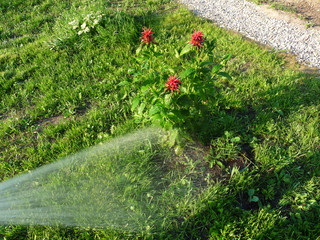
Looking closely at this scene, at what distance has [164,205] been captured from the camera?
2.58 m

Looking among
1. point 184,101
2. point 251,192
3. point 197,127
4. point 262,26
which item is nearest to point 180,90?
point 184,101

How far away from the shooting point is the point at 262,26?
17.0 ft

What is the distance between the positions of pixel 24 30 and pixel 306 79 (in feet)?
19.1

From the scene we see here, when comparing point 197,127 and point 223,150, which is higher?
point 197,127

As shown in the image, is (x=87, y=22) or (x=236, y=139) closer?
(x=236, y=139)

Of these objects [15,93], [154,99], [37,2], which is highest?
[37,2]

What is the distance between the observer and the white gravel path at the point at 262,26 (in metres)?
4.53

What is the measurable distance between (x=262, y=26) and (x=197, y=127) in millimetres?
3387

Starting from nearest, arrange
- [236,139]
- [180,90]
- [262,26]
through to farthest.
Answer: [180,90]
[236,139]
[262,26]

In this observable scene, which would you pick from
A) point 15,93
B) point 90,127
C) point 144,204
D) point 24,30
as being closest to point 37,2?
point 24,30

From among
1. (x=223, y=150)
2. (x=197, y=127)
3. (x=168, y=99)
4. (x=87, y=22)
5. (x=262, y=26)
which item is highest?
(x=87, y=22)

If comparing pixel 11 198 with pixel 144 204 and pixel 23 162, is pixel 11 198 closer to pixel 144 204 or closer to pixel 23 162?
pixel 23 162

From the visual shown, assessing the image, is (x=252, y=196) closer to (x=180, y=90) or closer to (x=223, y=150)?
(x=223, y=150)

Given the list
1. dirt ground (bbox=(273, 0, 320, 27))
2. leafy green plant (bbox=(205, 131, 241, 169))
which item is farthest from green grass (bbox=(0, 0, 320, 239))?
dirt ground (bbox=(273, 0, 320, 27))
